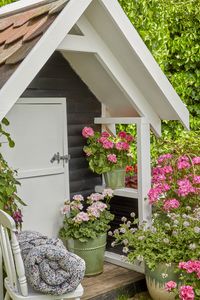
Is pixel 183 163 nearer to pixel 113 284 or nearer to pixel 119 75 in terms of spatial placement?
pixel 119 75

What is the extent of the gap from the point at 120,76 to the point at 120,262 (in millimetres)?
1897

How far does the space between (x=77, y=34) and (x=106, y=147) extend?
1.17 metres

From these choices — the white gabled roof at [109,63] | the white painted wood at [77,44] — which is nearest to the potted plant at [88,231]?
the white gabled roof at [109,63]

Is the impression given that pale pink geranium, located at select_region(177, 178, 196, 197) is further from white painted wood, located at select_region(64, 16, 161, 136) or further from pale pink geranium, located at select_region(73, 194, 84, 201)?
pale pink geranium, located at select_region(73, 194, 84, 201)

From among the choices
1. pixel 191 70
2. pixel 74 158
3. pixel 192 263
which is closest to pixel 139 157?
pixel 74 158

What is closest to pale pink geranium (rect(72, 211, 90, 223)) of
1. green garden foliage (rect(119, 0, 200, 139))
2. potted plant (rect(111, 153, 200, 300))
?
potted plant (rect(111, 153, 200, 300))

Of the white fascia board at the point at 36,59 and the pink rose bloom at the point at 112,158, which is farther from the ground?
the white fascia board at the point at 36,59

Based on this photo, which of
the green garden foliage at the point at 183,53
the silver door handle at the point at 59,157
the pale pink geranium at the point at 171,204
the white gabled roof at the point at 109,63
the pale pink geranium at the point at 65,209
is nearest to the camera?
the white gabled roof at the point at 109,63

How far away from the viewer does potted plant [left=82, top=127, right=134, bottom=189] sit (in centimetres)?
479

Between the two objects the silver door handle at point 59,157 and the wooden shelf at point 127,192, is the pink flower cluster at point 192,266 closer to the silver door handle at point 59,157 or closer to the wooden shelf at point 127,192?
the wooden shelf at point 127,192

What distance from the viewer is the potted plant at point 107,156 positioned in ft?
15.7

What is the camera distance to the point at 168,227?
4.19 meters

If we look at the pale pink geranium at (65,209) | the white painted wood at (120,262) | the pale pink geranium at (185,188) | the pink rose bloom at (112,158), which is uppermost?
the pink rose bloom at (112,158)

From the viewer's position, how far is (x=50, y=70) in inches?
183
